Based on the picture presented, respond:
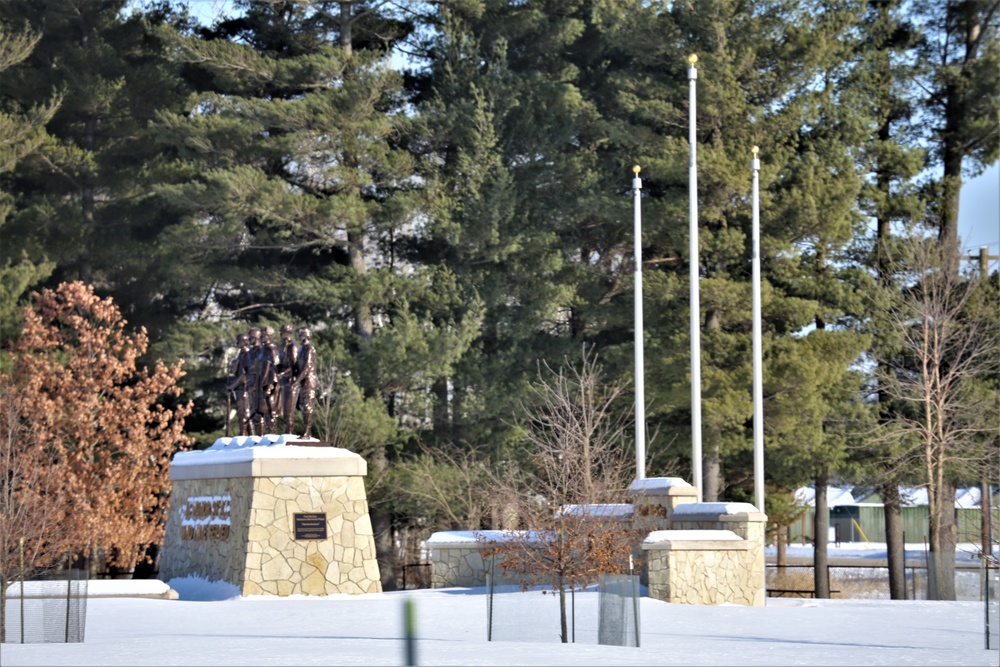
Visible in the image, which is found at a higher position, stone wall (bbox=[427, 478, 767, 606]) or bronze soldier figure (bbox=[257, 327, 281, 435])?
bronze soldier figure (bbox=[257, 327, 281, 435])

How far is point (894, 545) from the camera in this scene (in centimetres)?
3519

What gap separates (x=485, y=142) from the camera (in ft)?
126

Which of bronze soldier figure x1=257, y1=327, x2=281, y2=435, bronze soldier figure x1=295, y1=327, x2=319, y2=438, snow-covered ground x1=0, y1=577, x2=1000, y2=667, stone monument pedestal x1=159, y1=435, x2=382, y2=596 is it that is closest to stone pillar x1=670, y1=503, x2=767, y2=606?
snow-covered ground x1=0, y1=577, x2=1000, y2=667

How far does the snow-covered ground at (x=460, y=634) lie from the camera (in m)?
13.4

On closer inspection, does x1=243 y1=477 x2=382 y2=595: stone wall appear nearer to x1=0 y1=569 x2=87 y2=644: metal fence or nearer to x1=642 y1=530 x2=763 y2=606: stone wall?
x1=642 y1=530 x2=763 y2=606: stone wall

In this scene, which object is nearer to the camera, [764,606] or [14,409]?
[764,606]

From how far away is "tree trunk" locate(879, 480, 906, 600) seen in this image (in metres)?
34.8

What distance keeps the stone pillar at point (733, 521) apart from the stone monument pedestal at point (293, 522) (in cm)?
516

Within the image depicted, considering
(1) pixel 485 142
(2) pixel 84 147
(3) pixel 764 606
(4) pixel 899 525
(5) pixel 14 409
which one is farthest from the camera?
(2) pixel 84 147

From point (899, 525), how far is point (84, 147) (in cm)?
2310

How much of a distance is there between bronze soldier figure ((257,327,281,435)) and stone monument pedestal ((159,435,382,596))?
1.21m

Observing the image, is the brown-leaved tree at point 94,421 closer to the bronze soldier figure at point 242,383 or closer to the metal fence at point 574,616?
the bronze soldier figure at point 242,383

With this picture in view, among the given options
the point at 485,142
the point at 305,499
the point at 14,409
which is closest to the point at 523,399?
the point at 485,142

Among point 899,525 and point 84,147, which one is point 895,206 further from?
point 84,147
